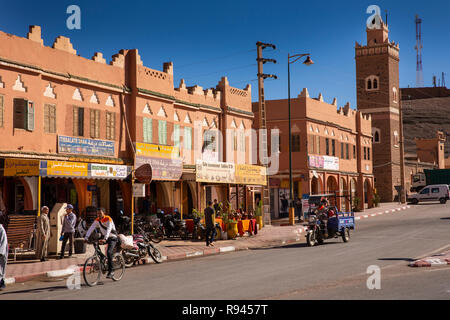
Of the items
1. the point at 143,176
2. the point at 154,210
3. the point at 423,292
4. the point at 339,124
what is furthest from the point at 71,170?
the point at 339,124

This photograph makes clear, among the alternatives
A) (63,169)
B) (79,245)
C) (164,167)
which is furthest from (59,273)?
(164,167)

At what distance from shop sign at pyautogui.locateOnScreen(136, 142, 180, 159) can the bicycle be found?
11.3 m

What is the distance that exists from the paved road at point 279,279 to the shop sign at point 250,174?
8.81 meters

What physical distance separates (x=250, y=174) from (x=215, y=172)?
12.1 ft

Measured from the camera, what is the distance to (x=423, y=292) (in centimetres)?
1037

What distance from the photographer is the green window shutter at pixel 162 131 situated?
26234 mm

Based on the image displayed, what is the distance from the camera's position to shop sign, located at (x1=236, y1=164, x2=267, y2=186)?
27.9 m

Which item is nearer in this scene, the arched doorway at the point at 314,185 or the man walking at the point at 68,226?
the man walking at the point at 68,226

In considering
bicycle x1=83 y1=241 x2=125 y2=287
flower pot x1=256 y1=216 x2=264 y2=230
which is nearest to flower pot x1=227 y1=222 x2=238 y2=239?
flower pot x1=256 y1=216 x2=264 y2=230

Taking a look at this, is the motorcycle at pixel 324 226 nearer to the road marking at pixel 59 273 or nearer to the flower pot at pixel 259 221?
the flower pot at pixel 259 221

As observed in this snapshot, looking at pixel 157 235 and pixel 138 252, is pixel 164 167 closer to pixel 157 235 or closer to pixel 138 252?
pixel 157 235

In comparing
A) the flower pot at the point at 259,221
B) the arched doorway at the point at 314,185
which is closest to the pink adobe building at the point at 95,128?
the flower pot at the point at 259,221

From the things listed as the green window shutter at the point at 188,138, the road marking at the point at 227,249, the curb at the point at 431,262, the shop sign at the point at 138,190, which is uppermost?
the green window shutter at the point at 188,138
